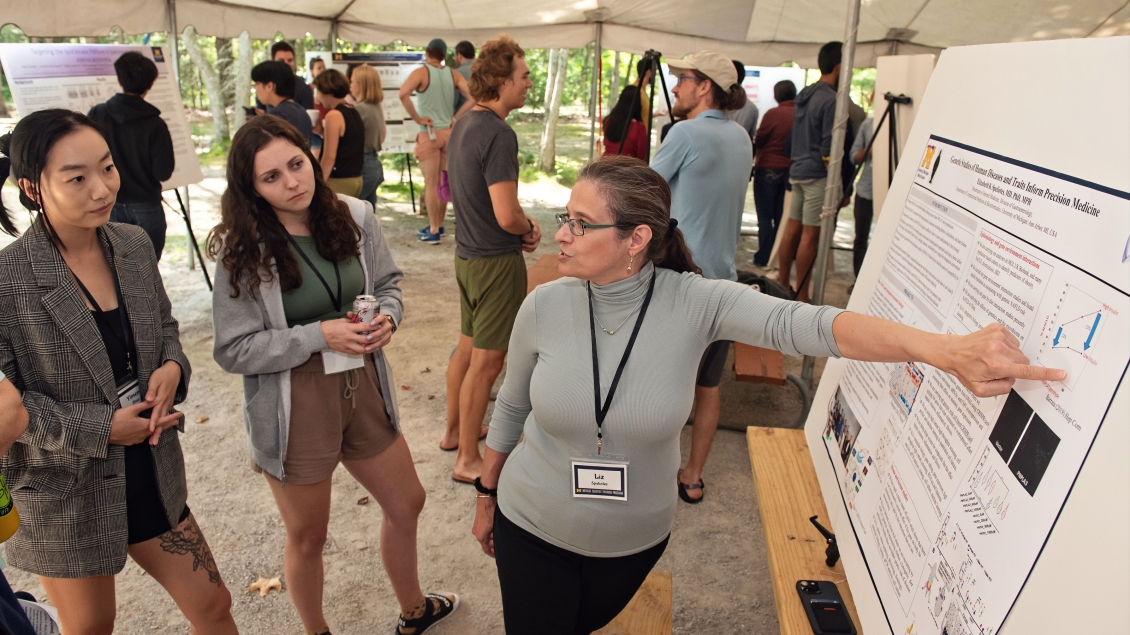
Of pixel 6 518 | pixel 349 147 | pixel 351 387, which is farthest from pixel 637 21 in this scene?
pixel 6 518

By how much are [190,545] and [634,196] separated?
5.03 ft

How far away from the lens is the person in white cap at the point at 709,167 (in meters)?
3.09

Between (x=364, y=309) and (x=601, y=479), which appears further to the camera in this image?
(x=364, y=309)

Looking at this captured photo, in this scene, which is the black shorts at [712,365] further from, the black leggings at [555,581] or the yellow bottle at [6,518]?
the yellow bottle at [6,518]

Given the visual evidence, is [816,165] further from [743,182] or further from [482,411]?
[482,411]

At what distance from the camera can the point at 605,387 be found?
1.62 m

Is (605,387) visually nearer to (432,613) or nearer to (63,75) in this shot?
(432,613)

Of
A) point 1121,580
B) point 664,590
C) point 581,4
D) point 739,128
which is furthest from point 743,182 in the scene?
point 581,4

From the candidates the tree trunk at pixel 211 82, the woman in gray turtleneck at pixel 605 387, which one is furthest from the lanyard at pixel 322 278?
the tree trunk at pixel 211 82

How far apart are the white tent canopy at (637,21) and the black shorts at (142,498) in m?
4.50

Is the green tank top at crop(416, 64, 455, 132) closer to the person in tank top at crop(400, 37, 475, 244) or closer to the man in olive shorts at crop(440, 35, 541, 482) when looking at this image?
the person in tank top at crop(400, 37, 475, 244)

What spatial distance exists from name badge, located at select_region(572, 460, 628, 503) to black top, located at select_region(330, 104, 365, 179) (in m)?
4.84

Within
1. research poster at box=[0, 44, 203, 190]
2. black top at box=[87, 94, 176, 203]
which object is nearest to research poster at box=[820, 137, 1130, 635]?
black top at box=[87, 94, 176, 203]

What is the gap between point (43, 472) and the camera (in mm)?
1697
